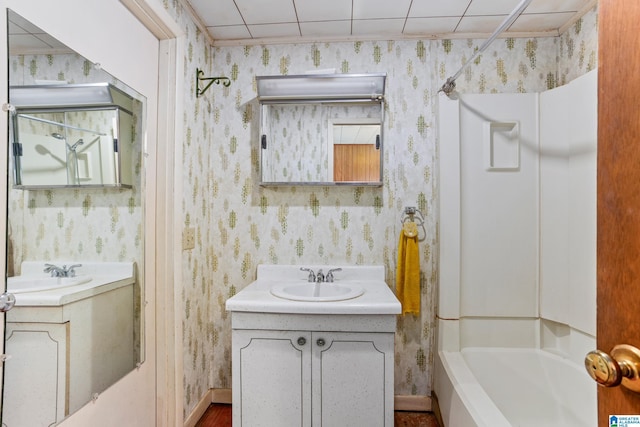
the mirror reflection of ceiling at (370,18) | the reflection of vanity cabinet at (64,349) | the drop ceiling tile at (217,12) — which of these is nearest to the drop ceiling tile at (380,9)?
the mirror reflection of ceiling at (370,18)

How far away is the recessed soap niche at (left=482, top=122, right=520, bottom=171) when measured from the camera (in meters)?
1.93

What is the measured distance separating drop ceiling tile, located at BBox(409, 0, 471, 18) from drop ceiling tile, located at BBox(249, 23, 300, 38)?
25.8 inches

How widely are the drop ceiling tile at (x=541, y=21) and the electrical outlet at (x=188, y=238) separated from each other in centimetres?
213

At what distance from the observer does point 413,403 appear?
1997 mm

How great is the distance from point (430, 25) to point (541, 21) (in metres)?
0.60

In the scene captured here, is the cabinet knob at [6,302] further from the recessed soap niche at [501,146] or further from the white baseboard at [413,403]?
the recessed soap niche at [501,146]

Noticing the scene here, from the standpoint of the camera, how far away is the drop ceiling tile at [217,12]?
172cm

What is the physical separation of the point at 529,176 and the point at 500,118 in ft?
1.22

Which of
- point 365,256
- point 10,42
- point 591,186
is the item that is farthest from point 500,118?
point 10,42

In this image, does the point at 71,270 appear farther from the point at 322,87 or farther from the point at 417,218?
the point at 417,218

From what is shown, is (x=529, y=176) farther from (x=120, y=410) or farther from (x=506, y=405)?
(x=120, y=410)

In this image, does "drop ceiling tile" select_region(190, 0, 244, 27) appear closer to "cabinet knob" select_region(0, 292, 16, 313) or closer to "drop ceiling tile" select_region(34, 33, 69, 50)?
"drop ceiling tile" select_region(34, 33, 69, 50)

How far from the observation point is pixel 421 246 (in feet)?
6.60

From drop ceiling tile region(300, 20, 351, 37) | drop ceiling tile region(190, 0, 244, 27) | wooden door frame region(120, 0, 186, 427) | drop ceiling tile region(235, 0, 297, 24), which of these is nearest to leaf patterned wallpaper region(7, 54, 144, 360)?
wooden door frame region(120, 0, 186, 427)
